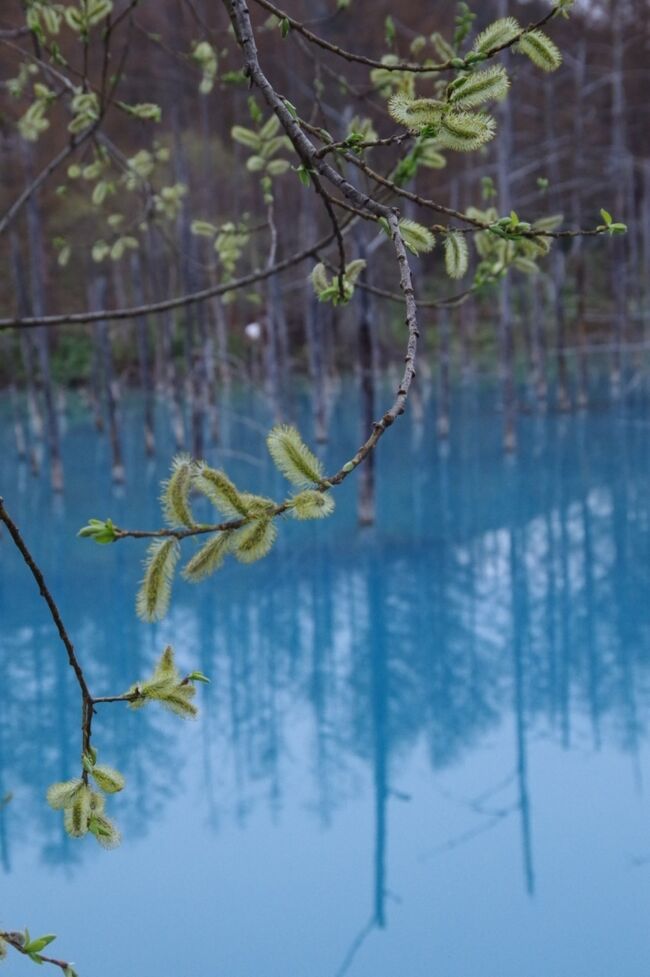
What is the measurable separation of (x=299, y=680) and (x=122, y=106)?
3035mm

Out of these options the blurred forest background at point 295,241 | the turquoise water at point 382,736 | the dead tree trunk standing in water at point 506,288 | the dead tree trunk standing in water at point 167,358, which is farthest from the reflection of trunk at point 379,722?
the dead tree trunk standing in water at point 167,358

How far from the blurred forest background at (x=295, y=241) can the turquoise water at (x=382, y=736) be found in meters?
1.45

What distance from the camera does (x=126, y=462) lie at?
10.5 metres

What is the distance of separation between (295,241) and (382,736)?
10880 mm

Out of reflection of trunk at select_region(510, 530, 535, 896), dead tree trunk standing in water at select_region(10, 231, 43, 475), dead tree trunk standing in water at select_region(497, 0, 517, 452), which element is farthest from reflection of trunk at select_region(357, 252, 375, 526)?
dead tree trunk standing in water at select_region(10, 231, 43, 475)

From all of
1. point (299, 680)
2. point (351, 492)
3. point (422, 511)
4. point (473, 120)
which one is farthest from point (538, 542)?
point (473, 120)

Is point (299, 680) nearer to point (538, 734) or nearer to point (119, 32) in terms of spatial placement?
point (538, 734)

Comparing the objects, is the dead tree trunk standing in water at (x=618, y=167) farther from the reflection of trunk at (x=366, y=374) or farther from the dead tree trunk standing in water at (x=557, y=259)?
the reflection of trunk at (x=366, y=374)

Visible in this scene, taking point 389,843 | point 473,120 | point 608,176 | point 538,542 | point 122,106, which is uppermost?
point 608,176

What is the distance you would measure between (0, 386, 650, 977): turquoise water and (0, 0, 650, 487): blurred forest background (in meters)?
1.45

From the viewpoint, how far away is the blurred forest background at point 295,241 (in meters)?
8.95

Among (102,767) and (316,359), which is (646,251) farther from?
(102,767)

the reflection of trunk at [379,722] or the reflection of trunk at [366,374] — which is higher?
the reflection of trunk at [366,374]

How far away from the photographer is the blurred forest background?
8945 mm
